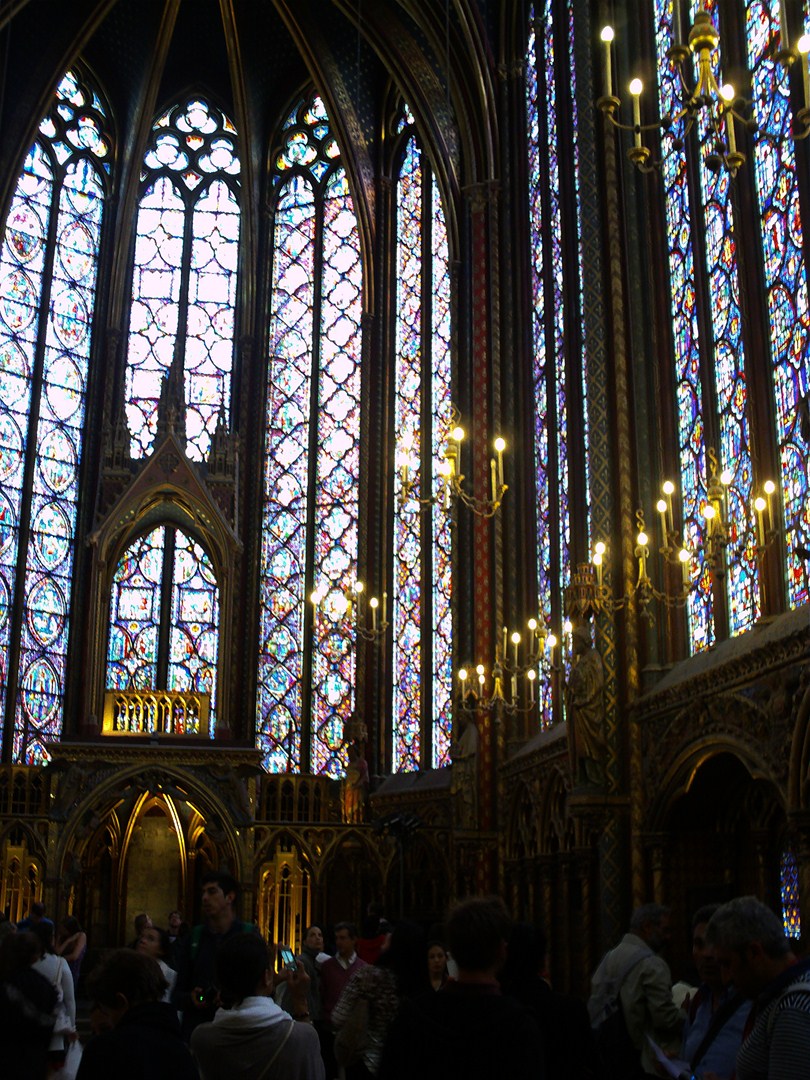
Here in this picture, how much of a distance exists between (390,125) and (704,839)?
58.6ft

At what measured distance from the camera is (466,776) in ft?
62.7

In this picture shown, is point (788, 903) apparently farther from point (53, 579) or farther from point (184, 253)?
point (184, 253)

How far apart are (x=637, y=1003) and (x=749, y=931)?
9.95 feet

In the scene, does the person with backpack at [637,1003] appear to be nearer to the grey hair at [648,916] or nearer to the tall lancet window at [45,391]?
the grey hair at [648,916]

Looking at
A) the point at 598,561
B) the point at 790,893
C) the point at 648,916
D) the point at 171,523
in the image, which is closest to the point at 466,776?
the point at 598,561

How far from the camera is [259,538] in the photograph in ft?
82.3

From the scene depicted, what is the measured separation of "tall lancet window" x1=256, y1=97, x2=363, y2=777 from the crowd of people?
1679cm

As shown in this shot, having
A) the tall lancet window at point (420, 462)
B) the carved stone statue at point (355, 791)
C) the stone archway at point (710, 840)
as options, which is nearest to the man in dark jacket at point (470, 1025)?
the stone archway at point (710, 840)

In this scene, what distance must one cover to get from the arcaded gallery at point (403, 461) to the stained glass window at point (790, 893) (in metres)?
0.12

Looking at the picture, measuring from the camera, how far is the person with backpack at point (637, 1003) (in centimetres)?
646

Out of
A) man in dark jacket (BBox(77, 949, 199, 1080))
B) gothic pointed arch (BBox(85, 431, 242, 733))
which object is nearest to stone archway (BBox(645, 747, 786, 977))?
man in dark jacket (BBox(77, 949, 199, 1080))

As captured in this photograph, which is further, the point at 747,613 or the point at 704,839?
the point at 704,839

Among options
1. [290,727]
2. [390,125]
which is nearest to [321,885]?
[290,727]

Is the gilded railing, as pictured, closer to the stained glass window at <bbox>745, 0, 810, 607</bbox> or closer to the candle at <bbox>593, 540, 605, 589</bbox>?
the candle at <bbox>593, 540, 605, 589</bbox>
